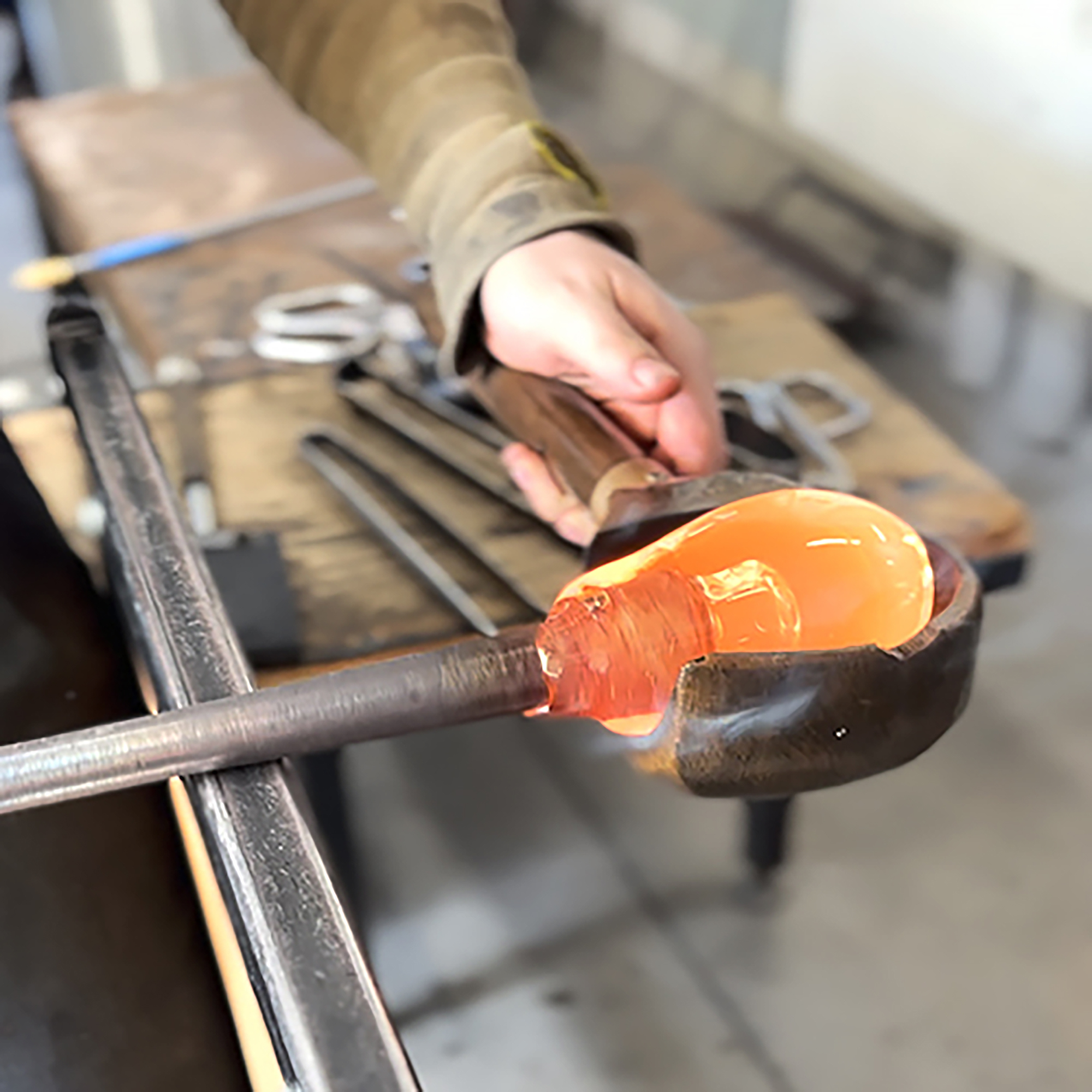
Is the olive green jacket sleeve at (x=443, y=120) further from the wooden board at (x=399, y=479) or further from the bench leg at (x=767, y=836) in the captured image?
the bench leg at (x=767, y=836)

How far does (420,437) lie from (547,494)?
0.12 meters

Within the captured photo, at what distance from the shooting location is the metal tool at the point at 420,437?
58cm

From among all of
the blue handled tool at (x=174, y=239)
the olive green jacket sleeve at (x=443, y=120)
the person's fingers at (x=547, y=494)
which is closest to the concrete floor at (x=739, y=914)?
the person's fingers at (x=547, y=494)

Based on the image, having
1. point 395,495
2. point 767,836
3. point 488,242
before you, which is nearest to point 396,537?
point 395,495

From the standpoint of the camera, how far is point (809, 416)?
649 mm

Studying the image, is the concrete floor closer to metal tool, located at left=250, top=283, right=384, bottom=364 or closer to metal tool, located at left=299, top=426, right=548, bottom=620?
metal tool, located at left=299, top=426, right=548, bottom=620

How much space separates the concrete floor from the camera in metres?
Result: 0.60

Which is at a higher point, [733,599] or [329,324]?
[733,599]

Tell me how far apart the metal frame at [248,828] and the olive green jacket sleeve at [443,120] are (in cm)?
16

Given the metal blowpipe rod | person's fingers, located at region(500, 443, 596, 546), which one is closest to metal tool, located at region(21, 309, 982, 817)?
the metal blowpipe rod

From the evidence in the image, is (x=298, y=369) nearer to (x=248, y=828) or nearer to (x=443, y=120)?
(x=443, y=120)

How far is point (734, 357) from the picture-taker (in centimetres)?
71

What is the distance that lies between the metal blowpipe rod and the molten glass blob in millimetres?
14

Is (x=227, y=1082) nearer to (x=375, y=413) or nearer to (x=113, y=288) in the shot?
(x=375, y=413)
